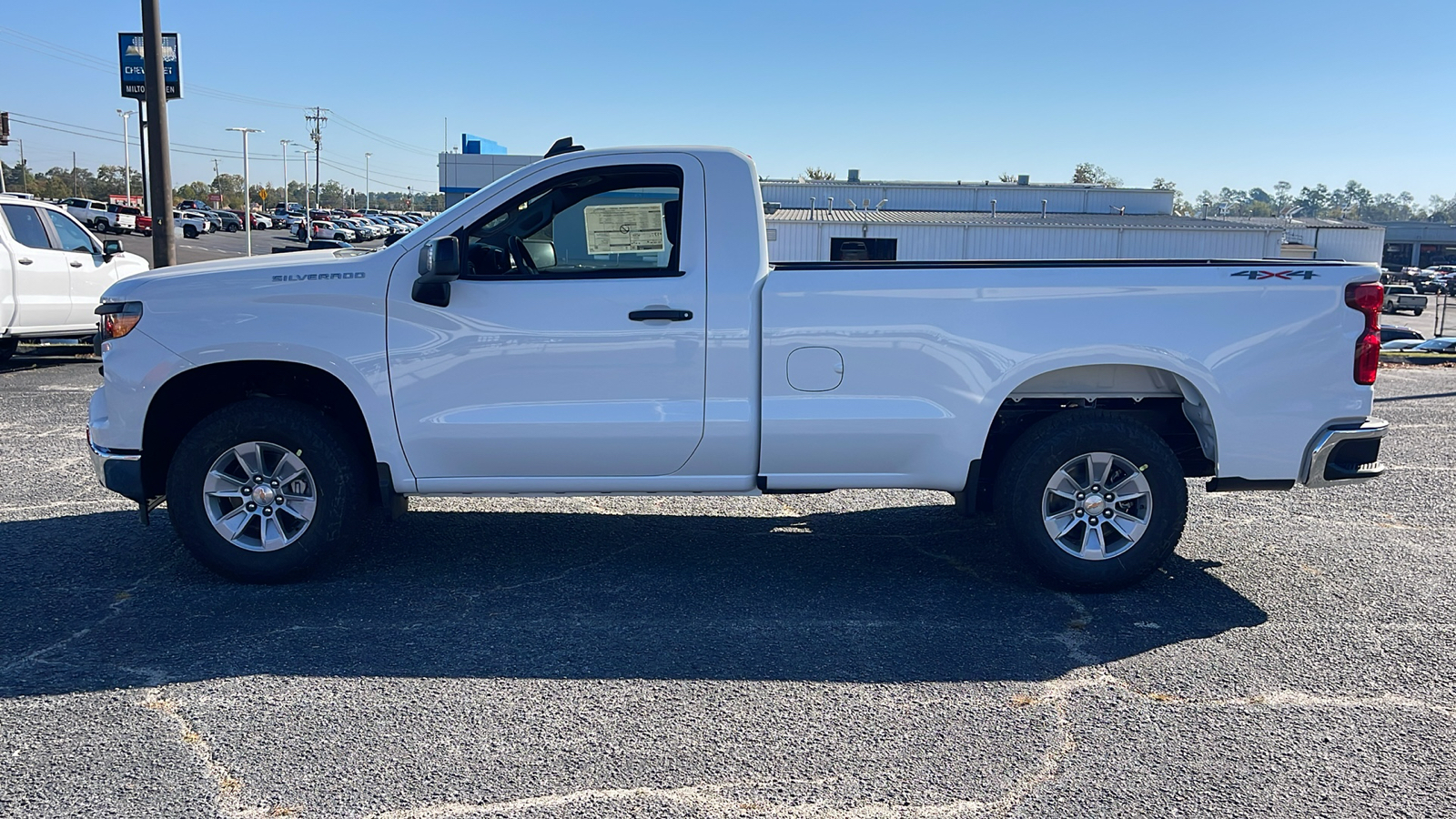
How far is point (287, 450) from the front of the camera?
5238 millimetres

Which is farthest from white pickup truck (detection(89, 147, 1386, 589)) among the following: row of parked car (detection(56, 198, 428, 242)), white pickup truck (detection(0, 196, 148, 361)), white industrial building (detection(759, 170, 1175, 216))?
white industrial building (detection(759, 170, 1175, 216))

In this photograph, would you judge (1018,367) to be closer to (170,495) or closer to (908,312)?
(908,312)

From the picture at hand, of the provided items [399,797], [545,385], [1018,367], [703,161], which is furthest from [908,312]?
[399,797]

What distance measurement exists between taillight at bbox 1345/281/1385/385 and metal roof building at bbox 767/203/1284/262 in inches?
1492

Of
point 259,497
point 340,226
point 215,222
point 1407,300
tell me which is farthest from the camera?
point 215,222

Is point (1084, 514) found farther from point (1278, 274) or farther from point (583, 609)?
point (583, 609)

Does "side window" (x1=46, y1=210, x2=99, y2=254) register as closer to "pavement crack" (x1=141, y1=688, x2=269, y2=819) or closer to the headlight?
the headlight

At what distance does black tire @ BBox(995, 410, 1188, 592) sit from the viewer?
5234 mm

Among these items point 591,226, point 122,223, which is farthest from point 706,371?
point 122,223

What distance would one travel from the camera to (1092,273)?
5.17 m

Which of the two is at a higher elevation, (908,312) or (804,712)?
(908,312)

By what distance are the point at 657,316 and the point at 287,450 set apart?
1.87 metres

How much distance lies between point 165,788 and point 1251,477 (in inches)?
186

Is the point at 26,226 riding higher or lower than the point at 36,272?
higher
